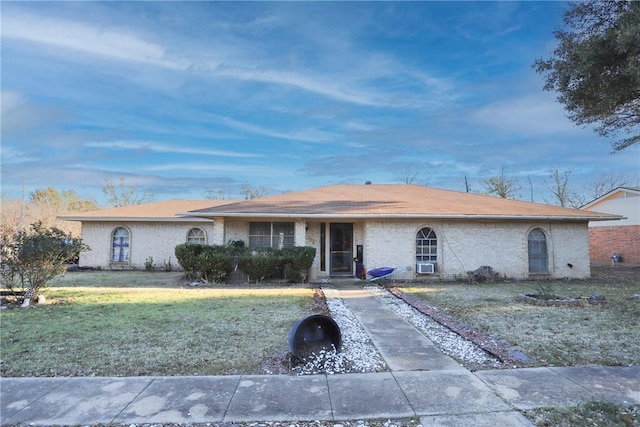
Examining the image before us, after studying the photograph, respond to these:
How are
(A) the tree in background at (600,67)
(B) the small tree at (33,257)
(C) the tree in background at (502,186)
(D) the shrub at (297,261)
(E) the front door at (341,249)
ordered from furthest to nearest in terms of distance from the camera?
(C) the tree in background at (502,186), (E) the front door at (341,249), (D) the shrub at (297,261), (B) the small tree at (33,257), (A) the tree in background at (600,67)

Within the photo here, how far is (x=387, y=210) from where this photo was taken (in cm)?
1450

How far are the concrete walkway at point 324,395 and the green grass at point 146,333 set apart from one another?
1.55ft

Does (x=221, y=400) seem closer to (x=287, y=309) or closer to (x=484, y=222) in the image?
(x=287, y=309)

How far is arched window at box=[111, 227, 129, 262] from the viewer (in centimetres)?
1906

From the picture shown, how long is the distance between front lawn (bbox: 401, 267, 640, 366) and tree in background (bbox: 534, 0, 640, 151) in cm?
493

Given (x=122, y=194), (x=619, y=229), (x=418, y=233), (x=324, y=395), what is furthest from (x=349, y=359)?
(x=122, y=194)

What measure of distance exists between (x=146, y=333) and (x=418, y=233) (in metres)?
11.0

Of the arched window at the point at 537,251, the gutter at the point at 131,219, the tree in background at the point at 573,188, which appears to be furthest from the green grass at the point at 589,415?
the tree in background at the point at 573,188

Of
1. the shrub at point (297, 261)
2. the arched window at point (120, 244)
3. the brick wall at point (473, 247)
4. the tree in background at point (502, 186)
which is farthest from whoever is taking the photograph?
the tree in background at point (502, 186)

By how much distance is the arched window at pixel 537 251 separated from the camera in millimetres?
15180

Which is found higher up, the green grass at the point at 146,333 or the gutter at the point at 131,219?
the gutter at the point at 131,219

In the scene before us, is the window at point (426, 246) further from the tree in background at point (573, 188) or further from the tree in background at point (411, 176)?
the tree in background at point (573, 188)

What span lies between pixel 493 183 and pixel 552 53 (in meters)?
28.1

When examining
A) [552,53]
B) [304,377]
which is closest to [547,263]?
[552,53]
